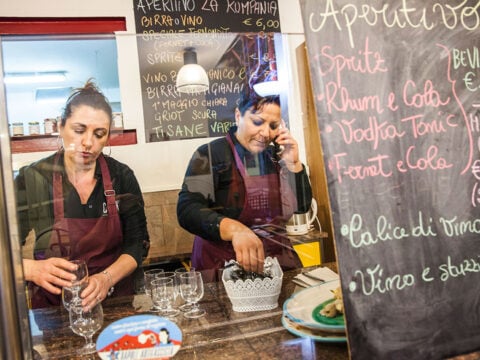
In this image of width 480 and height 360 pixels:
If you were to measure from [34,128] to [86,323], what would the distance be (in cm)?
84

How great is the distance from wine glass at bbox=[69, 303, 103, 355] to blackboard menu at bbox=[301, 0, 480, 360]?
648mm

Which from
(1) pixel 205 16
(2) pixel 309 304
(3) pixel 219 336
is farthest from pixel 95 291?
(1) pixel 205 16

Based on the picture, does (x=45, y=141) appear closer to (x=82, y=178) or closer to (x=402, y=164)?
(x=82, y=178)

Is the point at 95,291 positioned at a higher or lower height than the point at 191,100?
lower

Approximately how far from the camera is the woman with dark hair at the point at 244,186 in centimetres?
183

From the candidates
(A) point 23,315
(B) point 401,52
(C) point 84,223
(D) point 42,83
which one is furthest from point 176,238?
(B) point 401,52

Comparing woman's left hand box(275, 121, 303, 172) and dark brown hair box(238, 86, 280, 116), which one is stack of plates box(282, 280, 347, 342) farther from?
dark brown hair box(238, 86, 280, 116)

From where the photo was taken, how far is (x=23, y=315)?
0.81m

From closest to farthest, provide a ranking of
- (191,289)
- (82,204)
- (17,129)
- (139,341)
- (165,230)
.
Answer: (139,341), (191,289), (17,129), (82,204), (165,230)

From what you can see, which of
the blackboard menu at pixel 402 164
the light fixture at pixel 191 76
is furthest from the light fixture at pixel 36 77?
the blackboard menu at pixel 402 164

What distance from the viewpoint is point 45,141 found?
1.66m

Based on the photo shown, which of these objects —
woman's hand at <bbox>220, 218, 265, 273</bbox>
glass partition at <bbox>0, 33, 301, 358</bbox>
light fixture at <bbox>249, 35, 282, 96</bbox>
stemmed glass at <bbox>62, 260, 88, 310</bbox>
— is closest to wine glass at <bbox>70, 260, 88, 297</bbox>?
stemmed glass at <bbox>62, 260, 88, 310</bbox>

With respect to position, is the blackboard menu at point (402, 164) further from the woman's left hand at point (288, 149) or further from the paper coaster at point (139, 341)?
the woman's left hand at point (288, 149)

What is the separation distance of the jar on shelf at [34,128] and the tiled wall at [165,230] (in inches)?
19.3
